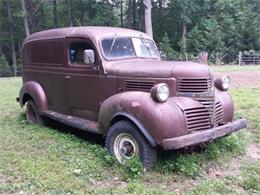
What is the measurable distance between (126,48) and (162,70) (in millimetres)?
1342

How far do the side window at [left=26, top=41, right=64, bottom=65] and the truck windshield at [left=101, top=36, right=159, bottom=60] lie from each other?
1095 millimetres

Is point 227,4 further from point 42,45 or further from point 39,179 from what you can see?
point 39,179

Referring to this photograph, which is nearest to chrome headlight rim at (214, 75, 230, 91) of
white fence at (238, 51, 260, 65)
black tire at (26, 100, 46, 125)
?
black tire at (26, 100, 46, 125)

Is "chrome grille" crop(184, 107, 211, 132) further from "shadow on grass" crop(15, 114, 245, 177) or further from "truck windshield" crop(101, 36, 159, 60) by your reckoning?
"truck windshield" crop(101, 36, 159, 60)

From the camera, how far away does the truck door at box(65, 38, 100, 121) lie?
6.35 meters

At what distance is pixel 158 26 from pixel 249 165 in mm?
38573

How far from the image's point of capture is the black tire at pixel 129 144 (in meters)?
5.08

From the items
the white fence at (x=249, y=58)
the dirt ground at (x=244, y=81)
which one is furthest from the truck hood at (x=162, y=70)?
the white fence at (x=249, y=58)

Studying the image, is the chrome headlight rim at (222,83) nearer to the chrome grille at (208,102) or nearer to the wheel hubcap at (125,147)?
the chrome grille at (208,102)

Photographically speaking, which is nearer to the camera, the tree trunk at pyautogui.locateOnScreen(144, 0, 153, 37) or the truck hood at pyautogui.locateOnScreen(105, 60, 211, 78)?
the truck hood at pyautogui.locateOnScreen(105, 60, 211, 78)

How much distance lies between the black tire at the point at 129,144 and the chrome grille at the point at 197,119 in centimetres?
58

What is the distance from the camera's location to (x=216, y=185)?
4746 mm

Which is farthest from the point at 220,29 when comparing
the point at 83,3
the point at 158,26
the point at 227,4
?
the point at 83,3

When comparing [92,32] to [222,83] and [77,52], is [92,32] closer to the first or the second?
[77,52]
